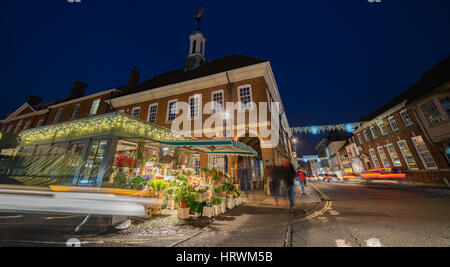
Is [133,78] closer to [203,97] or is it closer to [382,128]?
[203,97]

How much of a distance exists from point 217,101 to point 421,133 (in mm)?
17139

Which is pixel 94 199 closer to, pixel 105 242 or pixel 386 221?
pixel 105 242

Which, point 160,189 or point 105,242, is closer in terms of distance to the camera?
point 105,242

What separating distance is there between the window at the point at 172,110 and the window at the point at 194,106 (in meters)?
1.55

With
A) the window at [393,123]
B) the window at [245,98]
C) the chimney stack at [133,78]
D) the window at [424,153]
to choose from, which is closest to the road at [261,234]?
the window at [245,98]

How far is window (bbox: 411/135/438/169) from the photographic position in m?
12.3

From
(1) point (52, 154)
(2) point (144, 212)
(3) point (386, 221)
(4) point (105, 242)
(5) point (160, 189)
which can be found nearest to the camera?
(4) point (105, 242)

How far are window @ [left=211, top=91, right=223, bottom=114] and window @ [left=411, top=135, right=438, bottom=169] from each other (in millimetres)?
16948

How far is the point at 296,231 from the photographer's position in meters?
3.22

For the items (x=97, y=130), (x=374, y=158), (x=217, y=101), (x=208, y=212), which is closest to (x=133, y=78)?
(x=217, y=101)

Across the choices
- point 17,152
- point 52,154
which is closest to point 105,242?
point 52,154

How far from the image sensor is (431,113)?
11.9 meters

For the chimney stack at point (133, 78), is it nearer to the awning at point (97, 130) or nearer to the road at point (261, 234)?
the awning at point (97, 130)
